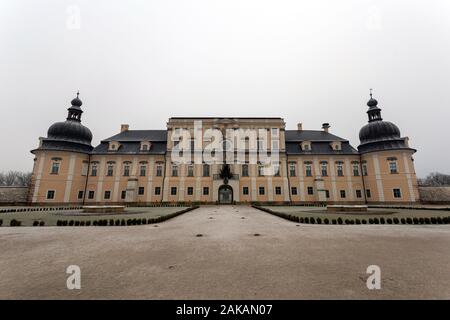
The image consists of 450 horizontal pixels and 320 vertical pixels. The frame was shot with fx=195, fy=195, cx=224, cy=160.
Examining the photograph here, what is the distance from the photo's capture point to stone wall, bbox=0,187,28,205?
91.5ft

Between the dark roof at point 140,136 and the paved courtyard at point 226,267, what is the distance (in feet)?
101

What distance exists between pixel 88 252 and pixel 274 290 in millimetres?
5252

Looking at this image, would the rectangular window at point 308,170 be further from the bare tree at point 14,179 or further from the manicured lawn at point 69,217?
the bare tree at point 14,179

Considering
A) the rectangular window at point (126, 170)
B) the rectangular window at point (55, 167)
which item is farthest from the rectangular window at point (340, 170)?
the rectangular window at point (55, 167)

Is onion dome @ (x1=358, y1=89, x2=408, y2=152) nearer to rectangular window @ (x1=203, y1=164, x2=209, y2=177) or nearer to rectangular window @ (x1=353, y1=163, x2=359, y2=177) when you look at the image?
rectangular window @ (x1=353, y1=163, x2=359, y2=177)

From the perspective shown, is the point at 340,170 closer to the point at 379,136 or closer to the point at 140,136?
the point at 379,136

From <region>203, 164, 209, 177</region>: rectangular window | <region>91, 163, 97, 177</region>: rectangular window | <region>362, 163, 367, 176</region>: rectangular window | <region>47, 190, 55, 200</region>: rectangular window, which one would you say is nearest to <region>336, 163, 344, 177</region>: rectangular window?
<region>362, 163, 367, 176</region>: rectangular window

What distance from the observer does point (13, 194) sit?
28812 mm

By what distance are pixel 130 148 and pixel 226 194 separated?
60.9 ft

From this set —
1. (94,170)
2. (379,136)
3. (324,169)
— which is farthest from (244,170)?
(94,170)

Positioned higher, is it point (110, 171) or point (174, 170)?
point (174, 170)

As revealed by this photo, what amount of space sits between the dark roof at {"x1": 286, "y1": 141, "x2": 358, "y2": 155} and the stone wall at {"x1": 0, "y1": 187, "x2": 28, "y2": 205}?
41.6 meters
